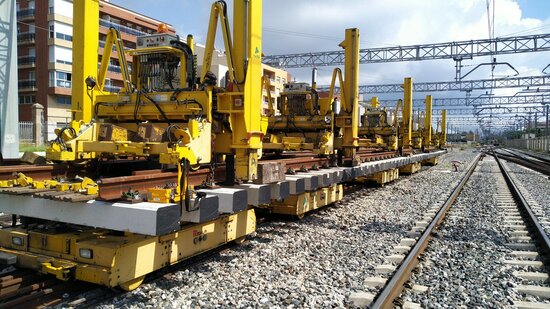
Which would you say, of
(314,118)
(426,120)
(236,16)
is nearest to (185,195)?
(236,16)

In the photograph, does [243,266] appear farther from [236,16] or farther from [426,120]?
[426,120]

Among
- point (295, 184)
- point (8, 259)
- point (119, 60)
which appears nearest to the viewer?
point (8, 259)

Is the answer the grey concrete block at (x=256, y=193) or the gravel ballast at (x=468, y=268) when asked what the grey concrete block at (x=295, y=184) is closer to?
the grey concrete block at (x=256, y=193)

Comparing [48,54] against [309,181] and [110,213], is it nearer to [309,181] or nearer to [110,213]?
[309,181]

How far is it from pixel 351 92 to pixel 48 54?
44110 millimetres

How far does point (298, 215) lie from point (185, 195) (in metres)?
4.21

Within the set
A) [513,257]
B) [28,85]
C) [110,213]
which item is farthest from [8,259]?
[28,85]

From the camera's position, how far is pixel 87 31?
6.93 meters

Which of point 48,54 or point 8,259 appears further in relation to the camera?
point 48,54

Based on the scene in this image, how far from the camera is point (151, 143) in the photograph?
501cm

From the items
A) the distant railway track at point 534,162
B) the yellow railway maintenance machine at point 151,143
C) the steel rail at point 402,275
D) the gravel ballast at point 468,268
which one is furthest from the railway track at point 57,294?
the distant railway track at point 534,162

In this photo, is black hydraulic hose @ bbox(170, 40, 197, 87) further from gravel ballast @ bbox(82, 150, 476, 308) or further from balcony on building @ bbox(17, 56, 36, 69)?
balcony on building @ bbox(17, 56, 36, 69)

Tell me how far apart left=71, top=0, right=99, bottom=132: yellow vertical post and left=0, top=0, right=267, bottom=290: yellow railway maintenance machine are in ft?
0.05

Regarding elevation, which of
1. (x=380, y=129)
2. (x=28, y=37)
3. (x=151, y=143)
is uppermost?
(x=28, y=37)
